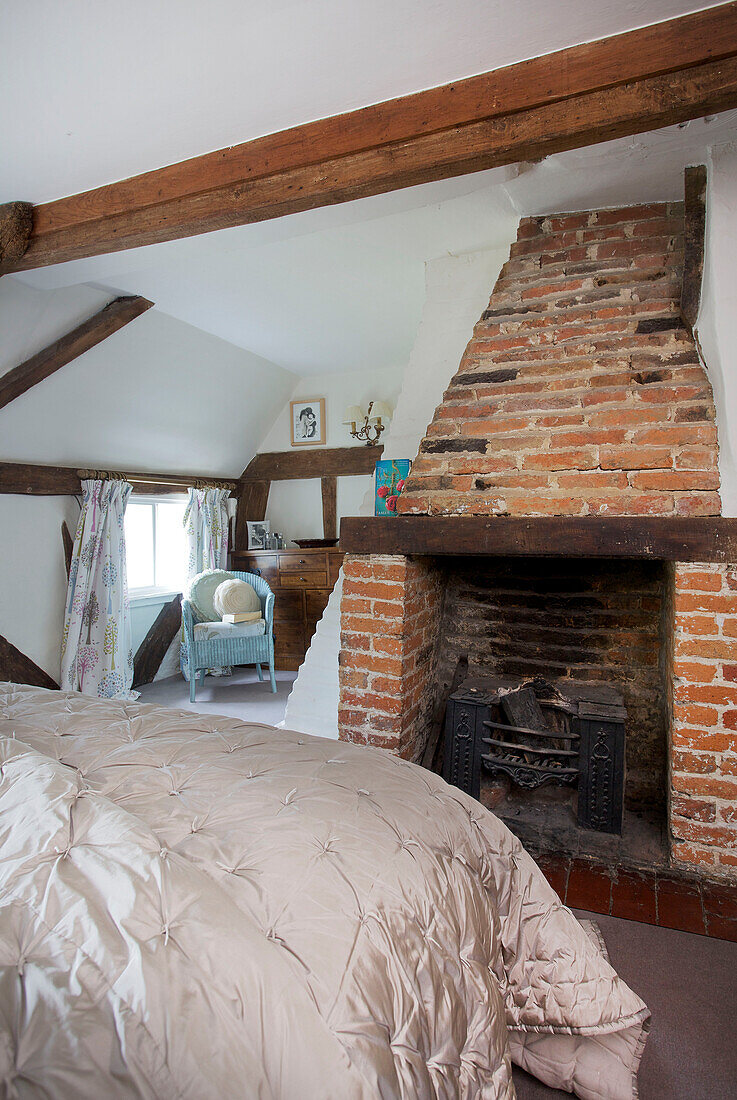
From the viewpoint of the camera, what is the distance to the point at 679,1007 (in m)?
1.52

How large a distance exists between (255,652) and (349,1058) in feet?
12.7

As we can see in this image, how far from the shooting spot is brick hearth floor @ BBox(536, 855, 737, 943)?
1.83m

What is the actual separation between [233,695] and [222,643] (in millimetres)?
408

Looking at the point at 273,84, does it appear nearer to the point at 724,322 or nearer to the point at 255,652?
the point at 724,322

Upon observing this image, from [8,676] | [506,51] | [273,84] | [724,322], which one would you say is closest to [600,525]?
[724,322]

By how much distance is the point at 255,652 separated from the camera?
455 cm

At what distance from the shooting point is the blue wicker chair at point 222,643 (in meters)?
4.34

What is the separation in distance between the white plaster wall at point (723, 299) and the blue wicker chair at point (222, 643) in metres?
3.29

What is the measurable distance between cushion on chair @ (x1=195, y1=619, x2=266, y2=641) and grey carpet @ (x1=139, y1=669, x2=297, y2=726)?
439 millimetres

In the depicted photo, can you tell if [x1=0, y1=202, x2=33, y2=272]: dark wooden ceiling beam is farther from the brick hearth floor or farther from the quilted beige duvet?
the brick hearth floor

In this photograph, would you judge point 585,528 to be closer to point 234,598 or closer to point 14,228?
point 14,228

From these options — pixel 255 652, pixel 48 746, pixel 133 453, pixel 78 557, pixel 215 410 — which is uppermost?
pixel 215 410

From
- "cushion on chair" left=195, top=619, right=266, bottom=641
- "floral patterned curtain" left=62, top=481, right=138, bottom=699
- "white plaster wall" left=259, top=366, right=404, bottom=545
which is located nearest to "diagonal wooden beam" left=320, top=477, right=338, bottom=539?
"white plaster wall" left=259, top=366, right=404, bottom=545

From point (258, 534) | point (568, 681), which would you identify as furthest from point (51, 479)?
point (568, 681)
